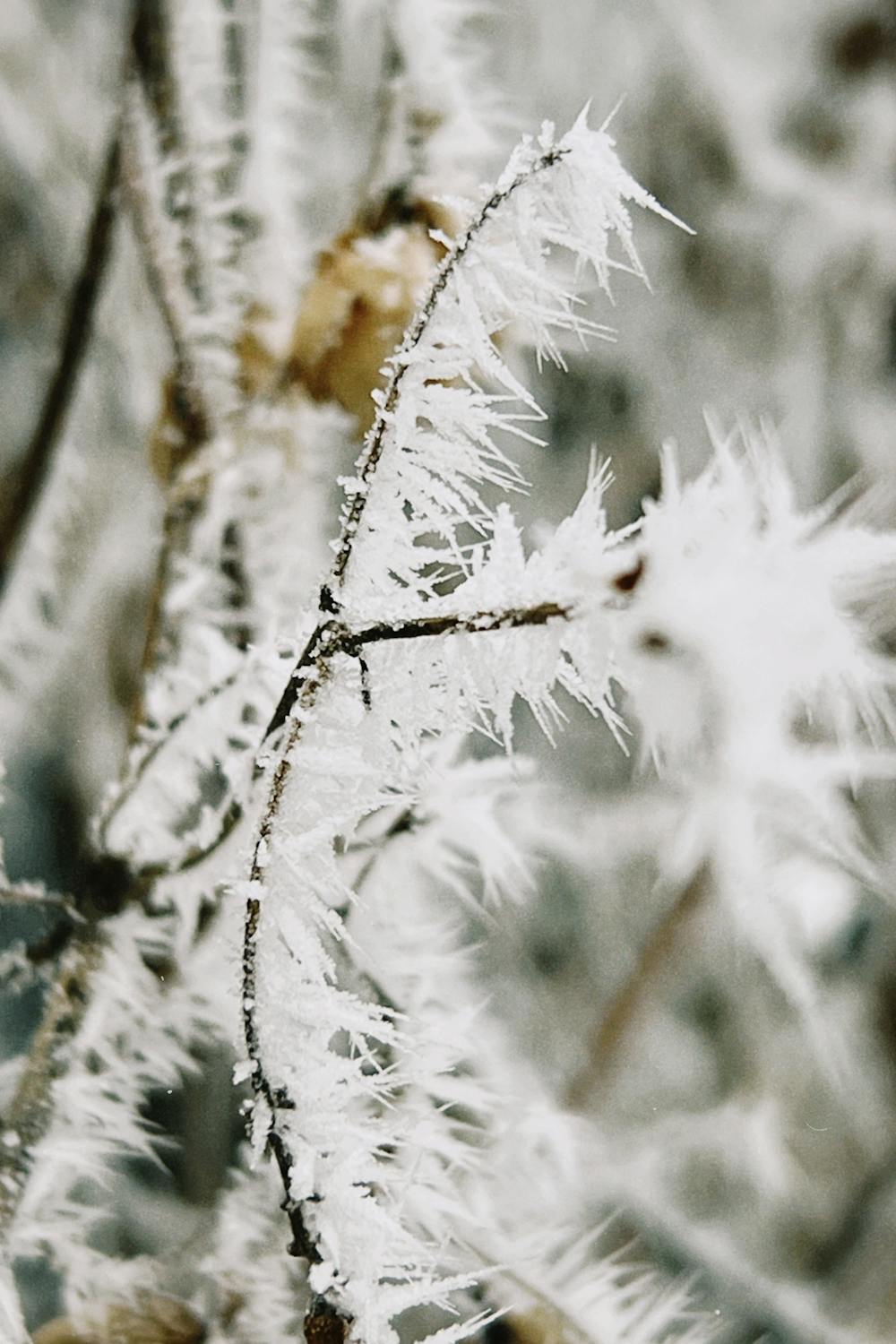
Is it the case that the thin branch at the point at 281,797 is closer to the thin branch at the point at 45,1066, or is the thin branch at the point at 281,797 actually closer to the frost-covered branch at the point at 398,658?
the frost-covered branch at the point at 398,658

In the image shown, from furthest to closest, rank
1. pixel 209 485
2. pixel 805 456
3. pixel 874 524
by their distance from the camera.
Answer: pixel 805 456
pixel 209 485
pixel 874 524

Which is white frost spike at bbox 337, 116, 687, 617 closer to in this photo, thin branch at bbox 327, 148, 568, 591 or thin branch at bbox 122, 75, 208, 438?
thin branch at bbox 327, 148, 568, 591

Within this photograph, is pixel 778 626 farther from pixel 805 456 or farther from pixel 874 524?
pixel 805 456

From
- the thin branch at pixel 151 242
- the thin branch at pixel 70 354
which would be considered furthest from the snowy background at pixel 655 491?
the thin branch at pixel 151 242

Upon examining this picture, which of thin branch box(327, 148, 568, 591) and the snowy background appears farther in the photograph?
the snowy background

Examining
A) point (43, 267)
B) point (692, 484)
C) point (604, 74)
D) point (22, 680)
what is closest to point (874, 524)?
point (692, 484)

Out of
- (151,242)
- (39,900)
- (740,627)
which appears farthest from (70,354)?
(740,627)

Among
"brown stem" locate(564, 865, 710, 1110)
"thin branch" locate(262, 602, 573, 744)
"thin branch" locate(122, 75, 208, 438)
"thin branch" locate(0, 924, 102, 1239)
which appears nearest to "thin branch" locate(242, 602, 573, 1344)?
A: "thin branch" locate(262, 602, 573, 744)

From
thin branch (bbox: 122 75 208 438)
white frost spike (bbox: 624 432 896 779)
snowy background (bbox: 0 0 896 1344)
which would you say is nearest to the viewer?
white frost spike (bbox: 624 432 896 779)
